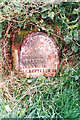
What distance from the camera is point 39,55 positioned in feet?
6.94

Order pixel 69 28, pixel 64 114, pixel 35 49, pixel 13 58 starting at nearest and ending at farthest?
pixel 64 114 → pixel 69 28 → pixel 35 49 → pixel 13 58

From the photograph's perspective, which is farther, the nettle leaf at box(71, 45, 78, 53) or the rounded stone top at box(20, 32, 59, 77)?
the rounded stone top at box(20, 32, 59, 77)

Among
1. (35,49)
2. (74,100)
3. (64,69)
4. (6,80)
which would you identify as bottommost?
(74,100)

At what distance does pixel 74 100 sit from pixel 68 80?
271 millimetres

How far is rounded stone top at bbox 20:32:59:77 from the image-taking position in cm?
207

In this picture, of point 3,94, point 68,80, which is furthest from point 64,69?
point 3,94

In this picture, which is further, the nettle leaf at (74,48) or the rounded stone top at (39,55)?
the rounded stone top at (39,55)

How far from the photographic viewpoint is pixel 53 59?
2086mm

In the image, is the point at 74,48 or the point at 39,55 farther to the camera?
the point at 39,55

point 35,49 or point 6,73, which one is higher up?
point 35,49

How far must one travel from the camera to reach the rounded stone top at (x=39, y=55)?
2070 millimetres

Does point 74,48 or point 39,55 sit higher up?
point 74,48

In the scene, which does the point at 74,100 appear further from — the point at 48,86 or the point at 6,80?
the point at 6,80

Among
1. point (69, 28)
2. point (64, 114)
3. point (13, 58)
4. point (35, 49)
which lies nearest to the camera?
point (64, 114)
